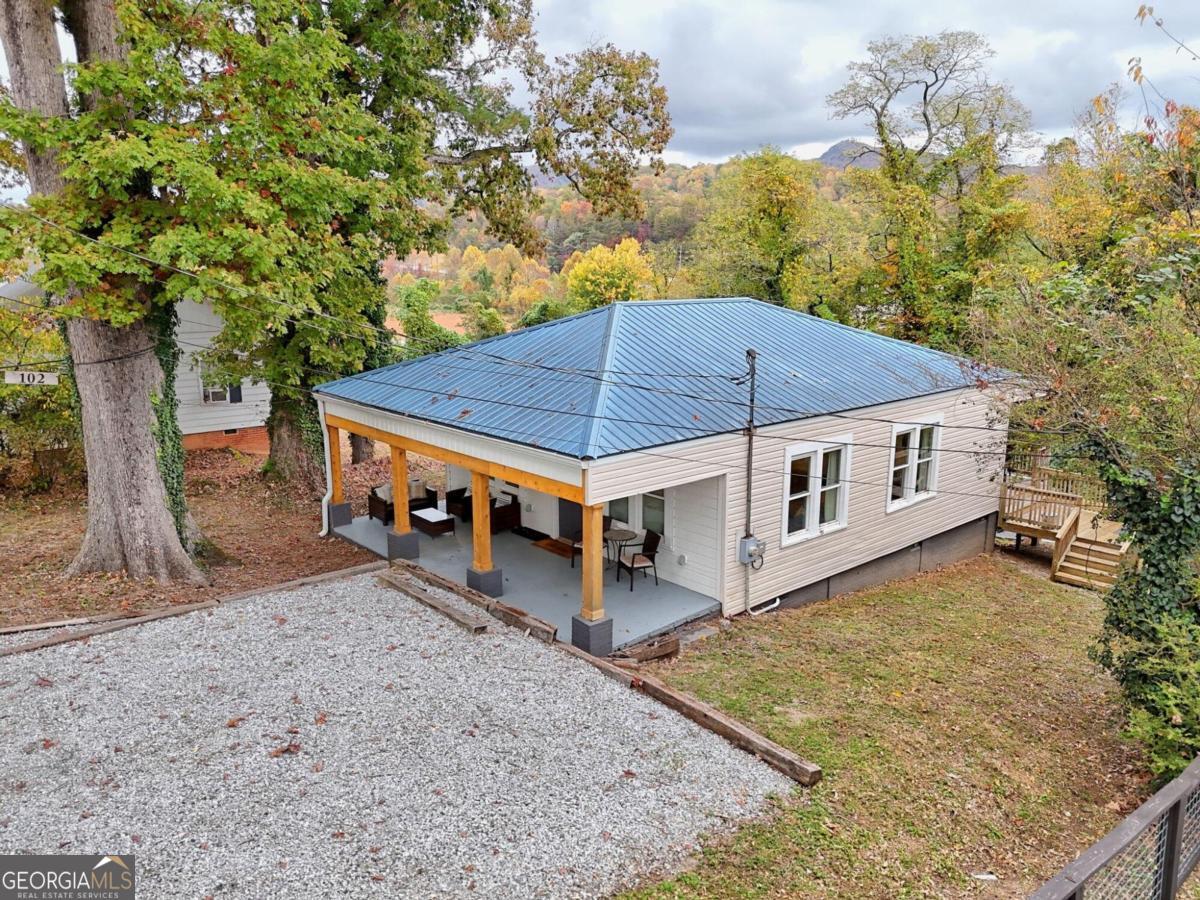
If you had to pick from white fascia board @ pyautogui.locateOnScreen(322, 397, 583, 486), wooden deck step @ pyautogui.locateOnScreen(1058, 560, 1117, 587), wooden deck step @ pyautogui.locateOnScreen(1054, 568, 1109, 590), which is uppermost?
white fascia board @ pyautogui.locateOnScreen(322, 397, 583, 486)

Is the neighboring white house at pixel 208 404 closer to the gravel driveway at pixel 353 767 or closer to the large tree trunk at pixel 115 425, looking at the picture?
the large tree trunk at pixel 115 425

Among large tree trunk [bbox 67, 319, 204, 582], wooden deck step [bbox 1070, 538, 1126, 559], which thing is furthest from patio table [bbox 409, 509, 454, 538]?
wooden deck step [bbox 1070, 538, 1126, 559]

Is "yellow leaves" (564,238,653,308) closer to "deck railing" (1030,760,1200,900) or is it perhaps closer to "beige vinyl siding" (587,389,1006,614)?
"beige vinyl siding" (587,389,1006,614)

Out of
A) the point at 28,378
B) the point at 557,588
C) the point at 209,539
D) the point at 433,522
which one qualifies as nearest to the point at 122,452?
the point at 28,378

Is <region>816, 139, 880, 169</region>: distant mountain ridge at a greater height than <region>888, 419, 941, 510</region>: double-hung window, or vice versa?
<region>816, 139, 880, 169</region>: distant mountain ridge

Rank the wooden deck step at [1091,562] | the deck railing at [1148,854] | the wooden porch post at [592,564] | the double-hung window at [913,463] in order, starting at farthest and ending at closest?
Answer: the wooden deck step at [1091,562] → the double-hung window at [913,463] → the wooden porch post at [592,564] → the deck railing at [1148,854]

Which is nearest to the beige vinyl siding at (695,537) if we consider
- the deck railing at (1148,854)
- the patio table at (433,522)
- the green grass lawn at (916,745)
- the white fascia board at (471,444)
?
the green grass lawn at (916,745)
